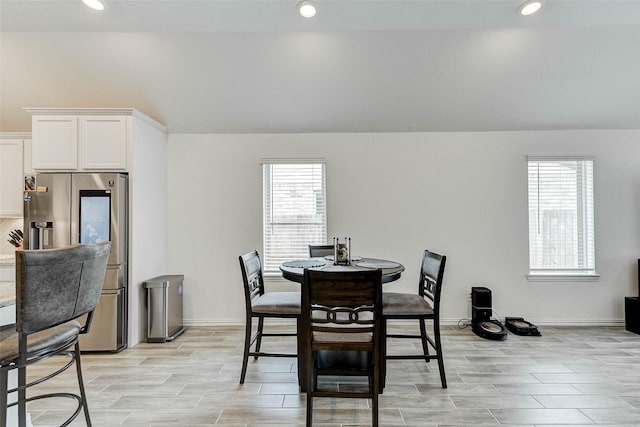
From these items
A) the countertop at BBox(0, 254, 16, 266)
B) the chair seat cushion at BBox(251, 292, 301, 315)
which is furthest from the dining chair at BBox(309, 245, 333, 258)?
the countertop at BBox(0, 254, 16, 266)

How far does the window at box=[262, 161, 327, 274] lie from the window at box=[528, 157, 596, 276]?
2636mm

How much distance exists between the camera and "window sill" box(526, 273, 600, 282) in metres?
4.05

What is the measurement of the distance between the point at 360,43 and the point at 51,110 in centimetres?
312

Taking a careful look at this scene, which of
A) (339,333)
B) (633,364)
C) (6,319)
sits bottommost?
(633,364)

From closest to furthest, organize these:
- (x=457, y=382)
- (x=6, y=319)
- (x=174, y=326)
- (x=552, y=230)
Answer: (x=6, y=319), (x=457, y=382), (x=174, y=326), (x=552, y=230)

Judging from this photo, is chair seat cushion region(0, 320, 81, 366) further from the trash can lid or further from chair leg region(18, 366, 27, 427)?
the trash can lid

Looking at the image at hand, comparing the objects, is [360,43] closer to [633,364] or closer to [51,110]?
[51,110]

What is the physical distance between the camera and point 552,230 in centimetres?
414

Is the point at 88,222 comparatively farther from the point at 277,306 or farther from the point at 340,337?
the point at 340,337

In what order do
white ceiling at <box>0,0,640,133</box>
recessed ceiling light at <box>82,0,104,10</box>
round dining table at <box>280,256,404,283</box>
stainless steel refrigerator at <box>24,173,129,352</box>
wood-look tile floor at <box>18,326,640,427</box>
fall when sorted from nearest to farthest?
wood-look tile floor at <box>18,326,640,427</box> < round dining table at <box>280,256,404,283</box> < recessed ceiling light at <box>82,0,104,10</box> < white ceiling at <box>0,0,640,133</box> < stainless steel refrigerator at <box>24,173,129,352</box>

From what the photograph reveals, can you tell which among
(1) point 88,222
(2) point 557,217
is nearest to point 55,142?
(1) point 88,222

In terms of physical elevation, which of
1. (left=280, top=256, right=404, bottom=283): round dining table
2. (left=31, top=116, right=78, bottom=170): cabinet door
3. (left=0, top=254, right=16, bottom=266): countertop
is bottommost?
(left=0, top=254, right=16, bottom=266): countertop

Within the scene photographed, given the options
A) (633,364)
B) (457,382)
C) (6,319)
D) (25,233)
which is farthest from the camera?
(25,233)

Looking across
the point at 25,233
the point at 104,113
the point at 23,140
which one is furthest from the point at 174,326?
the point at 23,140
